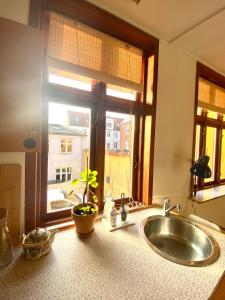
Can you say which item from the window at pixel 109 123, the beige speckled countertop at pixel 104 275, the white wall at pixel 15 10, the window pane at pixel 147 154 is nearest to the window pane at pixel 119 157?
the window at pixel 109 123

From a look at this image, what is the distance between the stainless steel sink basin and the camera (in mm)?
1127

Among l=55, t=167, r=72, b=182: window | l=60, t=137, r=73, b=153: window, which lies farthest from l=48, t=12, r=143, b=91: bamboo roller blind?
l=55, t=167, r=72, b=182: window

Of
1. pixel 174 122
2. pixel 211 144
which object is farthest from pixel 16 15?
pixel 211 144

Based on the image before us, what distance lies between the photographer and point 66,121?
130 cm

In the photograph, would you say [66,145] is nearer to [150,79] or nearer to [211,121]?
[150,79]

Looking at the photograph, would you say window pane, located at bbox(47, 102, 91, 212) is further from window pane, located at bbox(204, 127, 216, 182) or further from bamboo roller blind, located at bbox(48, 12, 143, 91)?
window pane, located at bbox(204, 127, 216, 182)

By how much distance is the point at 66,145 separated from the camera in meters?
1.31

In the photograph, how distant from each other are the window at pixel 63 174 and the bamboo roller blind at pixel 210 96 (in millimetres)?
1728

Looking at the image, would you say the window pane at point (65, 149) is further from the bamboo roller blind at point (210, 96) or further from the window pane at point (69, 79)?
the bamboo roller blind at point (210, 96)

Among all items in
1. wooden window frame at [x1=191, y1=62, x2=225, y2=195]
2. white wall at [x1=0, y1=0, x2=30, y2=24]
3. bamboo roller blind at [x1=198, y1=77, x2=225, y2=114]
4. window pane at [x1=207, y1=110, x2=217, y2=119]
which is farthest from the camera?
window pane at [x1=207, y1=110, x2=217, y2=119]

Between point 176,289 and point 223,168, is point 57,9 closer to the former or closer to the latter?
point 176,289

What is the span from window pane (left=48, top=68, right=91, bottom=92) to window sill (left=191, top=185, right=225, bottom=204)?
1.65m

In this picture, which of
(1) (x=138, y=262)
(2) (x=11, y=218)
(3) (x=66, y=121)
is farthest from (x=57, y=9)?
(1) (x=138, y=262)

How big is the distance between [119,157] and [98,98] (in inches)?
21.6
